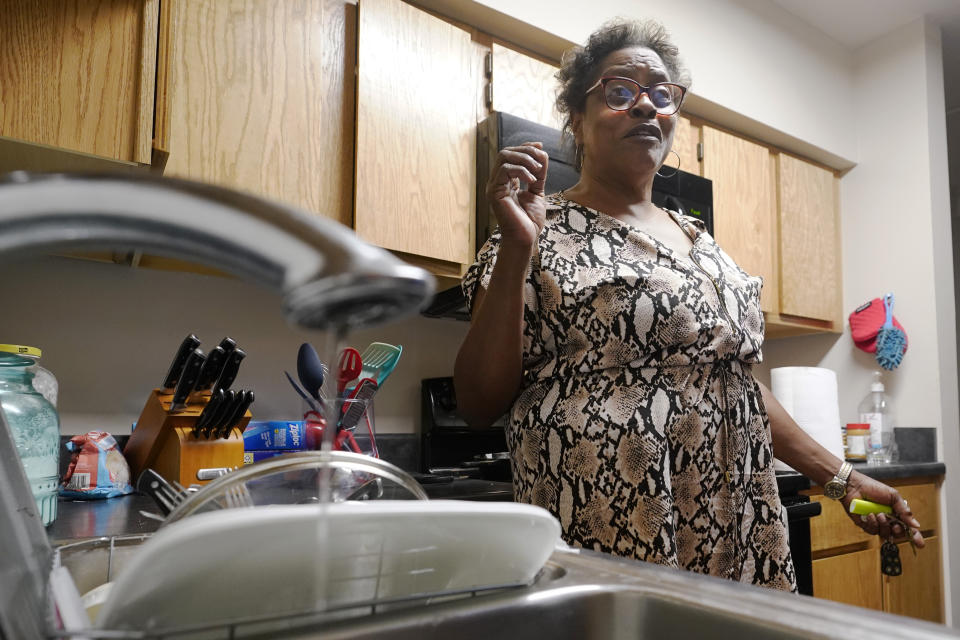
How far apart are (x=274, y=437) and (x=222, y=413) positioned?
1.02 feet

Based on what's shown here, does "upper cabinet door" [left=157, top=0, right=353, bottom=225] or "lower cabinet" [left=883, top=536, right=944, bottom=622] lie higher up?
"upper cabinet door" [left=157, top=0, right=353, bottom=225]

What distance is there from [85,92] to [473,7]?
2.91 feet

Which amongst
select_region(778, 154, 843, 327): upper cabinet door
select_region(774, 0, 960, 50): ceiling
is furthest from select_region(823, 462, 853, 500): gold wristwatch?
select_region(774, 0, 960, 50): ceiling

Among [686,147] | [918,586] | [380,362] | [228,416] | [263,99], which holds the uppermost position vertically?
[686,147]

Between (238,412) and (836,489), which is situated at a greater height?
(238,412)

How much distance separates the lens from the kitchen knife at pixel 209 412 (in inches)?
44.3

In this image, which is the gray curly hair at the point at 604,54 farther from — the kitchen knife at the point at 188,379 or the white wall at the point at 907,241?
the white wall at the point at 907,241

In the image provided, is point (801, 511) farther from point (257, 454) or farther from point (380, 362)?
point (257, 454)

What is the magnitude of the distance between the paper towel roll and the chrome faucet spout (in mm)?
2101

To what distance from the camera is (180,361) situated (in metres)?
1.24

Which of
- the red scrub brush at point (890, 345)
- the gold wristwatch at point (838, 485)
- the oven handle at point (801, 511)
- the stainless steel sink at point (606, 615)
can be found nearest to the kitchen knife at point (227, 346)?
the stainless steel sink at point (606, 615)

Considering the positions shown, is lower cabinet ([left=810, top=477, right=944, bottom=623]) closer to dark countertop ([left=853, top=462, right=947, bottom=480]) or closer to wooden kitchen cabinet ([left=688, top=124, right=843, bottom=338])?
dark countertop ([left=853, top=462, right=947, bottom=480])

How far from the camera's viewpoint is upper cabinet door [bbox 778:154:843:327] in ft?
8.11

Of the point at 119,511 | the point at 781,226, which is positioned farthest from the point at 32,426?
the point at 781,226
